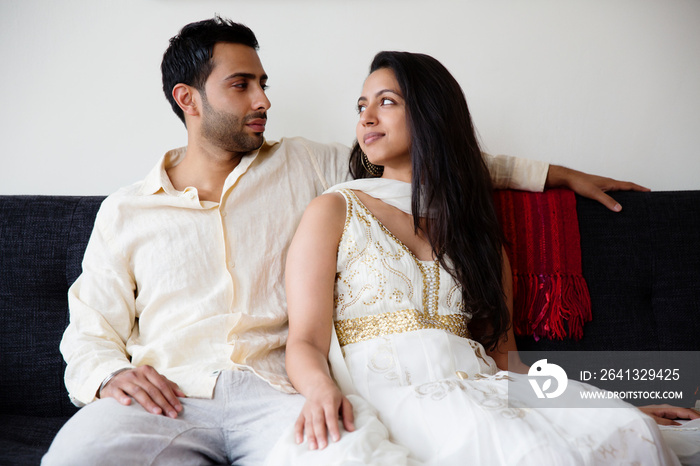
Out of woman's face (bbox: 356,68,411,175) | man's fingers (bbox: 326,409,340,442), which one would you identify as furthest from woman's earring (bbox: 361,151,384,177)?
man's fingers (bbox: 326,409,340,442)

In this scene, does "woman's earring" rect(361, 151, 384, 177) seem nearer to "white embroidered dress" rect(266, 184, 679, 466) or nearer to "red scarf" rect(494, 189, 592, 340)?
"white embroidered dress" rect(266, 184, 679, 466)

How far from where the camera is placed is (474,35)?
2.20 meters

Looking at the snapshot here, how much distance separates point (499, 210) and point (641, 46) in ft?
3.06

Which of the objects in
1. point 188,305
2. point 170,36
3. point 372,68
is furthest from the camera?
point 170,36

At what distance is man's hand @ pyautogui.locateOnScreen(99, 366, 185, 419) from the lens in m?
1.45

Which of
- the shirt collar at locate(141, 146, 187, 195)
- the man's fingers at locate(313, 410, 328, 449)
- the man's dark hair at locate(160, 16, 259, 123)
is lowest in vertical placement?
the man's fingers at locate(313, 410, 328, 449)

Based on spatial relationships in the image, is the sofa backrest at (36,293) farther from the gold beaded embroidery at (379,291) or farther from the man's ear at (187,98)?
the gold beaded embroidery at (379,291)

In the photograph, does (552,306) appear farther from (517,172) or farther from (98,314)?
(98,314)

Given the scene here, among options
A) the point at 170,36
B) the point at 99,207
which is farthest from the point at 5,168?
the point at 170,36

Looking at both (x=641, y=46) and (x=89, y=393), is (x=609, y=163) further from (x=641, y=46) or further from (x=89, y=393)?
(x=89, y=393)

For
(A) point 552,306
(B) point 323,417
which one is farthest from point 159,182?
(A) point 552,306

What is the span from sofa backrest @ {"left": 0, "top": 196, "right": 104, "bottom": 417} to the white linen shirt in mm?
175

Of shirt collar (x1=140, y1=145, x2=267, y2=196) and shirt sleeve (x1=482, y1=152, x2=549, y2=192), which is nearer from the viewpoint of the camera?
shirt collar (x1=140, y1=145, x2=267, y2=196)

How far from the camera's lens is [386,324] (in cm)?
154
